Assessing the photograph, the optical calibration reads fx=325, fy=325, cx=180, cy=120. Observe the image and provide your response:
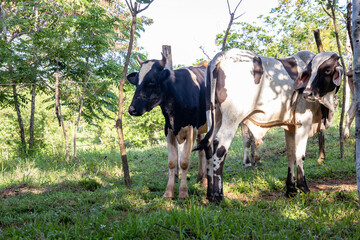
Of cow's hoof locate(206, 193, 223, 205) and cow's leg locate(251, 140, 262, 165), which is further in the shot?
cow's leg locate(251, 140, 262, 165)

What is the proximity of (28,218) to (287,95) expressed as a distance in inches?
144

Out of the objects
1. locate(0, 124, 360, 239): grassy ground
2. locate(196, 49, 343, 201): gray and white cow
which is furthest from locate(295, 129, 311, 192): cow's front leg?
locate(0, 124, 360, 239): grassy ground

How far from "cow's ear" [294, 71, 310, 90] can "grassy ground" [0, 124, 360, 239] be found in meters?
1.44

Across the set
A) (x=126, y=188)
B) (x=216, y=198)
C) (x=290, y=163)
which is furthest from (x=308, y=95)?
(x=126, y=188)

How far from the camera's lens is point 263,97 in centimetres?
436

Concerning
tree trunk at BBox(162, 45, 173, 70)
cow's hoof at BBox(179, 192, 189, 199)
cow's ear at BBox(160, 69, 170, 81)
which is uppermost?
tree trunk at BBox(162, 45, 173, 70)

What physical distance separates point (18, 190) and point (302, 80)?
499cm

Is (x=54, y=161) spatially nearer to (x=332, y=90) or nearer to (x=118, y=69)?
(x=118, y=69)

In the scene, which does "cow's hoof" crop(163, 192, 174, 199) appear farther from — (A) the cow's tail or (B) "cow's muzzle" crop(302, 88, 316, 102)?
(B) "cow's muzzle" crop(302, 88, 316, 102)

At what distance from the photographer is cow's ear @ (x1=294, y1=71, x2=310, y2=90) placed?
4.36 meters

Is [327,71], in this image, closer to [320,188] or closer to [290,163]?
[290,163]

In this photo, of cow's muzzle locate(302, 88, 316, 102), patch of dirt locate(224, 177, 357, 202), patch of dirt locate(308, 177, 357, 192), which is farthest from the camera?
patch of dirt locate(308, 177, 357, 192)

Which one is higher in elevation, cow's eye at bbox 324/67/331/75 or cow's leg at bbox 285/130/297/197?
cow's eye at bbox 324/67/331/75

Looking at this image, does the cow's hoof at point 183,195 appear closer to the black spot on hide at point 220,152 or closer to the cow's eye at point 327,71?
the black spot on hide at point 220,152
